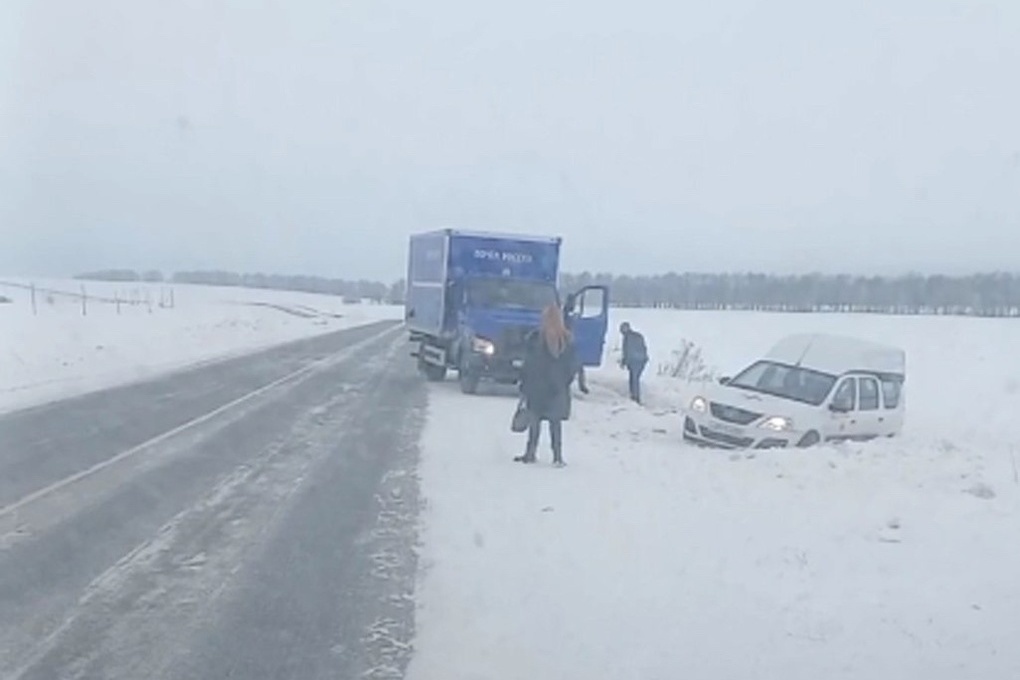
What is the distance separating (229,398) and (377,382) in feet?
20.6

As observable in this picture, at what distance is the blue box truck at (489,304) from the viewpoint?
25484 mm

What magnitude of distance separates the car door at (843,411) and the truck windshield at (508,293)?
941 centimetres

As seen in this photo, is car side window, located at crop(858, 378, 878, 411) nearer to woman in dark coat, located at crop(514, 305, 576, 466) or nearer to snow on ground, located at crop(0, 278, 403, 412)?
woman in dark coat, located at crop(514, 305, 576, 466)

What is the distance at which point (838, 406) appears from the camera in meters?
17.3

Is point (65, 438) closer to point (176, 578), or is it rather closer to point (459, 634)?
point (176, 578)

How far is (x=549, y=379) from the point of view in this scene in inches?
557

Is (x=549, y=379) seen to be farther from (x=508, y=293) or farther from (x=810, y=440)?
(x=508, y=293)

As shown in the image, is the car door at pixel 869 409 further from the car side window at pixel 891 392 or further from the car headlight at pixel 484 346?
the car headlight at pixel 484 346

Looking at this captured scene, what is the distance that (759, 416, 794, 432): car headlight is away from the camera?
55.0 feet

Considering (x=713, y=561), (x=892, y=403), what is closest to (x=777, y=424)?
(x=892, y=403)

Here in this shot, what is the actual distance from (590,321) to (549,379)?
11.9 m

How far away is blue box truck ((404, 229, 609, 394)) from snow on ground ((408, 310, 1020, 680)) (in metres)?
7.67

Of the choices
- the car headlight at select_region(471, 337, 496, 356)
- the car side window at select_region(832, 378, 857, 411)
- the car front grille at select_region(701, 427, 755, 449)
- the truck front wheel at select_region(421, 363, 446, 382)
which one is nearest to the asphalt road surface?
the car front grille at select_region(701, 427, 755, 449)

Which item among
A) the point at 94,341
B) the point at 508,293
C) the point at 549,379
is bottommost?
the point at 94,341
